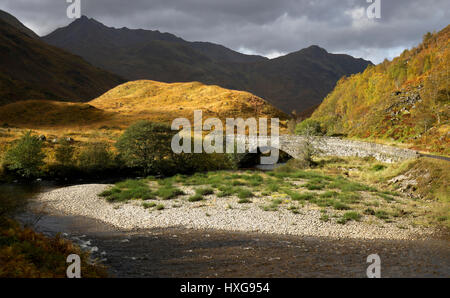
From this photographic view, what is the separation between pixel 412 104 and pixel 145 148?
45608 mm

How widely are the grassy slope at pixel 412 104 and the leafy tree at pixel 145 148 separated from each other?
29301 mm

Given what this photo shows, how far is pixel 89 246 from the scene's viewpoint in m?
12.6

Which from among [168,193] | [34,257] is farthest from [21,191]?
[34,257]

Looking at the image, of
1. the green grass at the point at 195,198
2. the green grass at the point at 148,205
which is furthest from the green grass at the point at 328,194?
the green grass at the point at 148,205

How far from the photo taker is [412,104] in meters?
50.0

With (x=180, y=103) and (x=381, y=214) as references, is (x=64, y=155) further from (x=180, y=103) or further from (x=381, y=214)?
(x=180, y=103)

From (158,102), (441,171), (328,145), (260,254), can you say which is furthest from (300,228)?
(158,102)

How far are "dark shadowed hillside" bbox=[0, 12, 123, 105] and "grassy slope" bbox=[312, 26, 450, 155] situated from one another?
104 meters

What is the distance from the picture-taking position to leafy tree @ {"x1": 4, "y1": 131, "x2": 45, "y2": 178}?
2658 cm

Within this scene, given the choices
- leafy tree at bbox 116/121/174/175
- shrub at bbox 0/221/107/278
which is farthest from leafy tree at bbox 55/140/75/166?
shrub at bbox 0/221/107/278

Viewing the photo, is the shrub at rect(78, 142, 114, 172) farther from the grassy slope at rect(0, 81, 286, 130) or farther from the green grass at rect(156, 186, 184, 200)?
the grassy slope at rect(0, 81, 286, 130)

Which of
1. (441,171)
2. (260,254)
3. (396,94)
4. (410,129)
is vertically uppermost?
(396,94)

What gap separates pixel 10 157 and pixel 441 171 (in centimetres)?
3670
